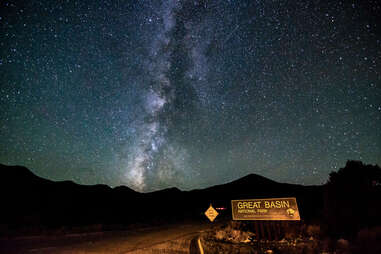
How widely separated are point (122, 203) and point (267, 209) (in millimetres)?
53280

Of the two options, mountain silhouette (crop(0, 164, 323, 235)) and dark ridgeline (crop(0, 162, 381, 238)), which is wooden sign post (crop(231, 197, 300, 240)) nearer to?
dark ridgeline (crop(0, 162, 381, 238))

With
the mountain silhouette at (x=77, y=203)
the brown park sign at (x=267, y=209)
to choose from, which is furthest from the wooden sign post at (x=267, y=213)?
the mountain silhouette at (x=77, y=203)

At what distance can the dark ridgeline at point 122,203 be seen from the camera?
50.4ft

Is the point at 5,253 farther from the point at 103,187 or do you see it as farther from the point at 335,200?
the point at 103,187

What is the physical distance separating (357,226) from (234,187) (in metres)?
96.7

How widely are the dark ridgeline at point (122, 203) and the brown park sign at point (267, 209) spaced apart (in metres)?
5.97

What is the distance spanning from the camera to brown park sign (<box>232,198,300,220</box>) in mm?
11312

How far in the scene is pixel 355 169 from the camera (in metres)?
17.7

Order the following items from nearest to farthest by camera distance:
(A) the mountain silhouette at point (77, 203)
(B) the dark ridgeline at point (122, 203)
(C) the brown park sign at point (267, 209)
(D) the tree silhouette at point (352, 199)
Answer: (C) the brown park sign at point (267, 209) < (D) the tree silhouette at point (352, 199) < (B) the dark ridgeline at point (122, 203) < (A) the mountain silhouette at point (77, 203)

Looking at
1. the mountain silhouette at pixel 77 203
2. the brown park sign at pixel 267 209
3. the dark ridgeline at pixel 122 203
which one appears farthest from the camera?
the mountain silhouette at pixel 77 203

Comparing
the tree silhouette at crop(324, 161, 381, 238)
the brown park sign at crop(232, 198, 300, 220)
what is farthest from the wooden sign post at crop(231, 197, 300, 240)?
the tree silhouette at crop(324, 161, 381, 238)

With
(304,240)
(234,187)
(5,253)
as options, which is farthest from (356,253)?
(234,187)

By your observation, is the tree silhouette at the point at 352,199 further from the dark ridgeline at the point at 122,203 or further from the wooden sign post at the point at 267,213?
the wooden sign post at the point at 267,213

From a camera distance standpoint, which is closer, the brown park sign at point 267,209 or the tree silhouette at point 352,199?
the brown park sign at point 267,209
